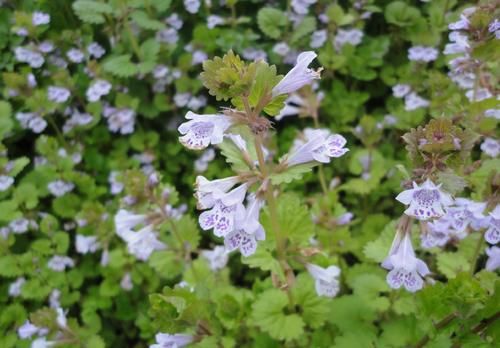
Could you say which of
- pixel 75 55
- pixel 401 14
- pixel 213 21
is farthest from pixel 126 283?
pixel 401 14

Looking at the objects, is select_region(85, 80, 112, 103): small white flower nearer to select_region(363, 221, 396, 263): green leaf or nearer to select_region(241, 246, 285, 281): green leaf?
select_region(241, 246, 285, 281): green leaf

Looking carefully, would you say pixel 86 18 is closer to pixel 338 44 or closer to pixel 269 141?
pixel 269 141

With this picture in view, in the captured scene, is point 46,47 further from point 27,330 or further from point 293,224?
point 293,224

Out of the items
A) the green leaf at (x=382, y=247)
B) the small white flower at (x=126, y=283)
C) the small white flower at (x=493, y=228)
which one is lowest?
the small white flower at (x=126, y=283)

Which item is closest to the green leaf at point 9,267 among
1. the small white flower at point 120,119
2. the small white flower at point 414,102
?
the small white flower at point 120,119

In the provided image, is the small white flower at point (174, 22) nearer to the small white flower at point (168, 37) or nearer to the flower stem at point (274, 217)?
the small white flower at point (168, 37)
